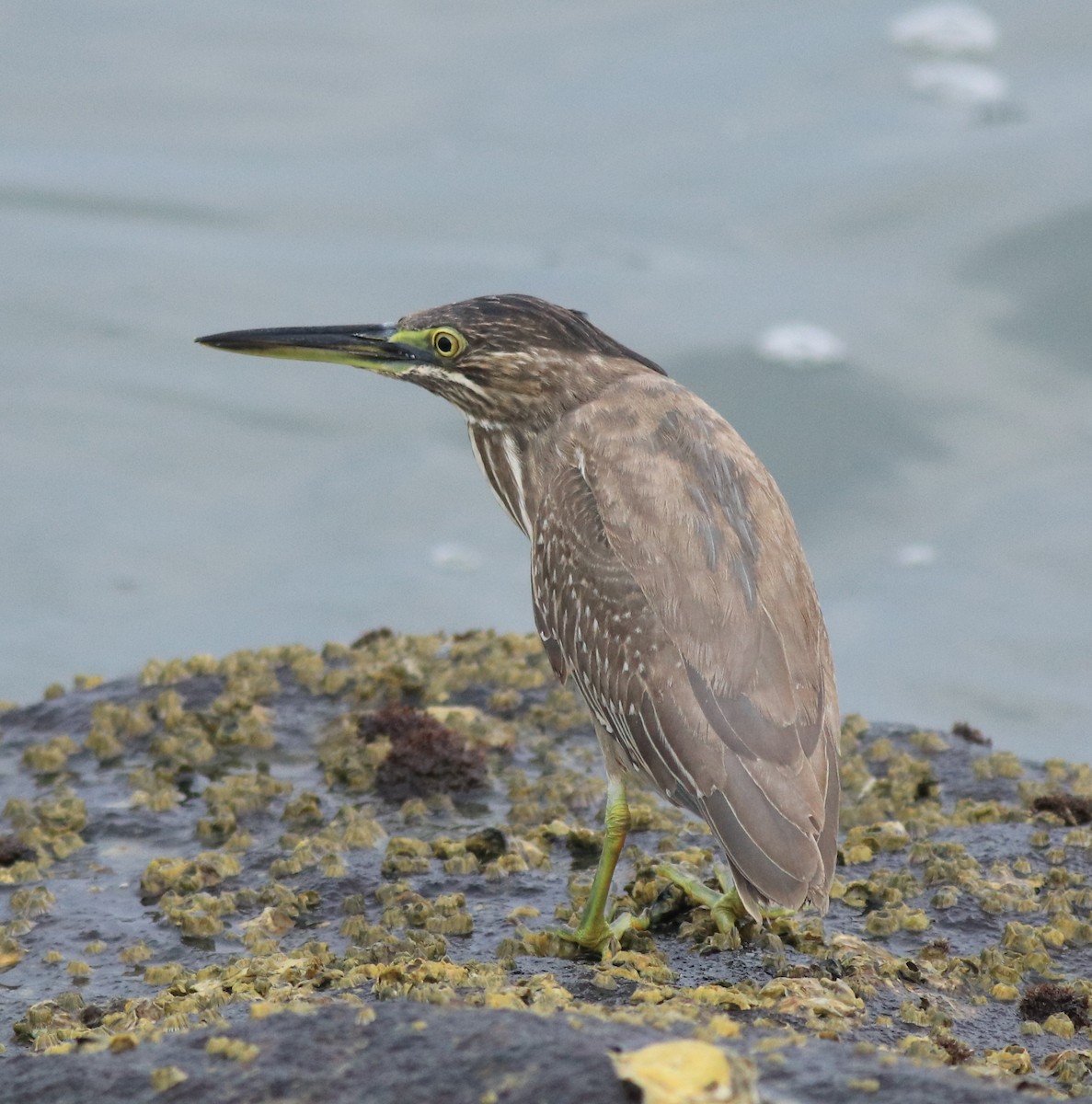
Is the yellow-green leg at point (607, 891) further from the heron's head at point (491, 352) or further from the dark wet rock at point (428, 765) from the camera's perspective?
the heron's head at point (491, 352)

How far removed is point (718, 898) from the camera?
5312mm

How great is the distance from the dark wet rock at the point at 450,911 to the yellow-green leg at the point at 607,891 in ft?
0.22

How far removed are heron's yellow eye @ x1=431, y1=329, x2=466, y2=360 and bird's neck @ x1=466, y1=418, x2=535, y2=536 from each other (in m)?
0.29

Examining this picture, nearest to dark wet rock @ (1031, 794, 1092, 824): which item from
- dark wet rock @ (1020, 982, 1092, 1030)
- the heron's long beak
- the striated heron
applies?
the striated heron

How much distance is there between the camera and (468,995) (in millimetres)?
4215

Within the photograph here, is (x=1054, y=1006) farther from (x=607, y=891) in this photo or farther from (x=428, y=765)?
(x=428, y=765)

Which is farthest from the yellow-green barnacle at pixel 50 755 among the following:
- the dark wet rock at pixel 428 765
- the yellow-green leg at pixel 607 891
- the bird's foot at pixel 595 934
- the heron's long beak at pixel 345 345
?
the bird's foot at pixel 595 934

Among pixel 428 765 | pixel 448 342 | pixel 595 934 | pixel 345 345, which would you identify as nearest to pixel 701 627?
pixel 595 934

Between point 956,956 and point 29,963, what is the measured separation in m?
Answer: 2.87

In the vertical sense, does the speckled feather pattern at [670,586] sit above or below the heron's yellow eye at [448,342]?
below

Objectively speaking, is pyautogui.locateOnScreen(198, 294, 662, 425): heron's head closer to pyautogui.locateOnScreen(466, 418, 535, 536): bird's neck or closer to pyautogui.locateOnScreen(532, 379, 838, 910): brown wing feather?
pyautogui.locateOnScreen(466, 418, 535, 536): bird's neck

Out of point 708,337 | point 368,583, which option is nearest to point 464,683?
point 368,583

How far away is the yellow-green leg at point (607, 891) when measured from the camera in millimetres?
5102

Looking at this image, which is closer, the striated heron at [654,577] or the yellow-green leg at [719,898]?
the striated heron at [654,577]
